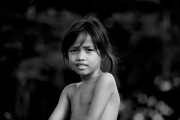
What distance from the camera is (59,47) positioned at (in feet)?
23.6

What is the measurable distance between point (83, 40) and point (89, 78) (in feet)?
1.05

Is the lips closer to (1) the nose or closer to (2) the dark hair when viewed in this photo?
(1) the nose

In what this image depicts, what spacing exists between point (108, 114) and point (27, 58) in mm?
4332

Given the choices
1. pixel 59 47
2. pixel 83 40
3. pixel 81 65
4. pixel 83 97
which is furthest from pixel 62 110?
pixel 59 47

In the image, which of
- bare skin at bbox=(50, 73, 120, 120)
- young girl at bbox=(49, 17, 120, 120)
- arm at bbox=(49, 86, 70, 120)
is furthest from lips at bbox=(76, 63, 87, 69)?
arm at bbox=(49, 86, 70, 120)

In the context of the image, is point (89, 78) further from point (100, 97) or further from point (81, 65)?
point (100, 97)

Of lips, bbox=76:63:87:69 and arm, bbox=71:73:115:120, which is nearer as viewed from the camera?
arm, bbox=71:73:115:120

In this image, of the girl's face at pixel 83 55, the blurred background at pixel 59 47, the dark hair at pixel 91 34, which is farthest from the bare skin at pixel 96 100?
the blurred background at pixel 59 47

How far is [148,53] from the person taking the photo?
25.1ft

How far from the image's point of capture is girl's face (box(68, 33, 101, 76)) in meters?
3.15

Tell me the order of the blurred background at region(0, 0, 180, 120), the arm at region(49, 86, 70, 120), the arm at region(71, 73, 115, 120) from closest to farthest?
the arm at region(71, 73, 115, 120) → the arm at region(49, 86, 70, 120) → the blurred background at region(0, 0, 180, 120)

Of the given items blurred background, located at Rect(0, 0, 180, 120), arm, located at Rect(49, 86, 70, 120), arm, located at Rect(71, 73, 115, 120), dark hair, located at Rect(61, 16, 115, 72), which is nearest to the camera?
arm, located at Rect(71, 73, 115, 120)

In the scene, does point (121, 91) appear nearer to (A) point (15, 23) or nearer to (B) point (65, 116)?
(A) point (15, 23)

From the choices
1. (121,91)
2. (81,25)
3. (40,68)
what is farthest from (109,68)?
(121,91)
